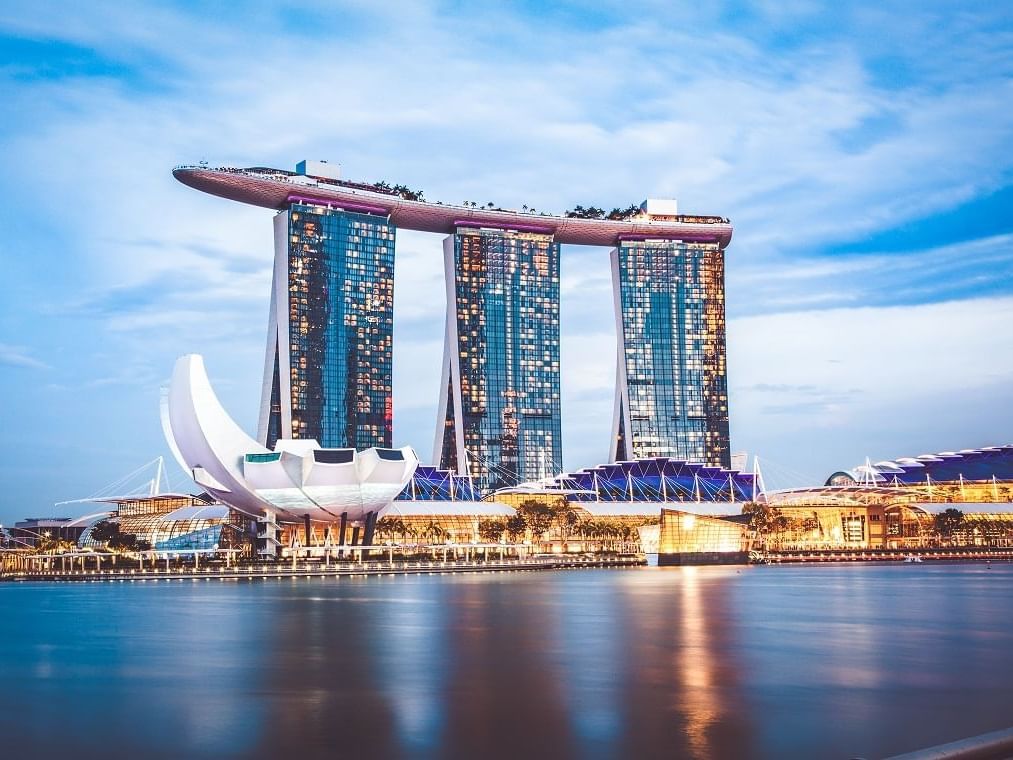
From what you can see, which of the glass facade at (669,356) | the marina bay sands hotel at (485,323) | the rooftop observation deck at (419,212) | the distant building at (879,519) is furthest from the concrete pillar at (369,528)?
the glass facade at (669,356)

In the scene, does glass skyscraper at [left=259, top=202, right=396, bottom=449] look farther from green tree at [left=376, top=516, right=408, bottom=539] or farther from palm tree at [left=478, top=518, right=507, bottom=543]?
palm tree at [left=478, top=518, right=507, bottom=543]

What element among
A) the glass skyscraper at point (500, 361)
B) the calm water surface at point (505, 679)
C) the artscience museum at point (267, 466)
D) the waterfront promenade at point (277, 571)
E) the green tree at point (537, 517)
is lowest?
the calm water surface at point (505, 679)

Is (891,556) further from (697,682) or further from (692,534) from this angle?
(697,682)

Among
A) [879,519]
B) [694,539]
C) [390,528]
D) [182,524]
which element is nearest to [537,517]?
[390,528]

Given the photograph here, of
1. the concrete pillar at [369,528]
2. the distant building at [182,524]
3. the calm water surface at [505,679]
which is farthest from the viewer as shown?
the distant building at [182,524]

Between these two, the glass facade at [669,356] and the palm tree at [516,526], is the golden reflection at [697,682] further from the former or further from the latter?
the glass facade at [669,356]

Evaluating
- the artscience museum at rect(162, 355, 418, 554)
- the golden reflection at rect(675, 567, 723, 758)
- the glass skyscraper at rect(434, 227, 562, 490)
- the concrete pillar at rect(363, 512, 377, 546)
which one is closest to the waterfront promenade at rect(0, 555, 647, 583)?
the concrete pillar at rect(363, 512, 377, 546)
